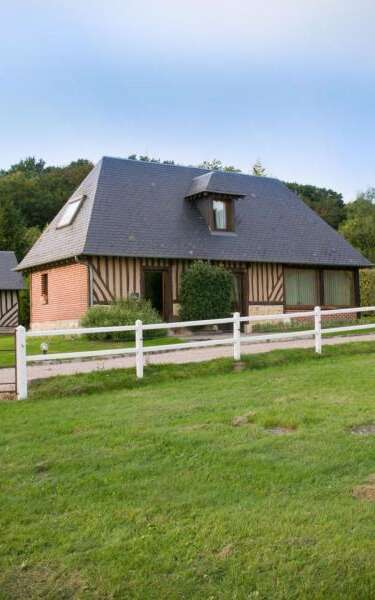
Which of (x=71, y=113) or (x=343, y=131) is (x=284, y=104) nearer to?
(x=343, y=131)

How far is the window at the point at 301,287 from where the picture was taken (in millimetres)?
23531

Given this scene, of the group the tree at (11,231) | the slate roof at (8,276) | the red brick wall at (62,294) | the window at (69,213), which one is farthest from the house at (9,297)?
the tree at (11,231)

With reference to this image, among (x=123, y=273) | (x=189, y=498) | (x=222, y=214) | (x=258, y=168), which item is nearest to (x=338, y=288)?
(x=222, y=214)

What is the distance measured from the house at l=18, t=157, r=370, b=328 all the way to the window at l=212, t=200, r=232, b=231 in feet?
0.12

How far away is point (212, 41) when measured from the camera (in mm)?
9453

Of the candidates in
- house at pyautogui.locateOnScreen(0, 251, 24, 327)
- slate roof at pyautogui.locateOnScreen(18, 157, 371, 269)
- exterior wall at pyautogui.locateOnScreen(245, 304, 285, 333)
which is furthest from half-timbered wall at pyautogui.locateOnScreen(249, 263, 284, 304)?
house at pyautogui.locateOnScreen(0, 251, 24, 327)

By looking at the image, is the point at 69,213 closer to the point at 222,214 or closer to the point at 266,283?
the point at 222,214

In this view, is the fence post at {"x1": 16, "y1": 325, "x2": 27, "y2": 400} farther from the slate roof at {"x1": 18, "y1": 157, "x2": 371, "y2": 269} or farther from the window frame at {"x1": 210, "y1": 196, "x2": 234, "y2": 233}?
the window frame at {"x1": 210, "y1": 196, "x2": 234, "y2": 233}

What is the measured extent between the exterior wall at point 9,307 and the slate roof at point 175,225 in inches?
355

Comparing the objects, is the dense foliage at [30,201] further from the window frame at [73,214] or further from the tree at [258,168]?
the window frame at [73,214]

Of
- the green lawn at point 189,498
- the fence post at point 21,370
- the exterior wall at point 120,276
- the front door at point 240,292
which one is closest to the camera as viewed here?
the green lawn at point 189,498

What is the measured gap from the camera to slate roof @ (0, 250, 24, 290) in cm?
3145

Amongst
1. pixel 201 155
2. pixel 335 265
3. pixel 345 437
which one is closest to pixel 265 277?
pixel 335 265

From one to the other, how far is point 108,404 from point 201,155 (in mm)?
44175
